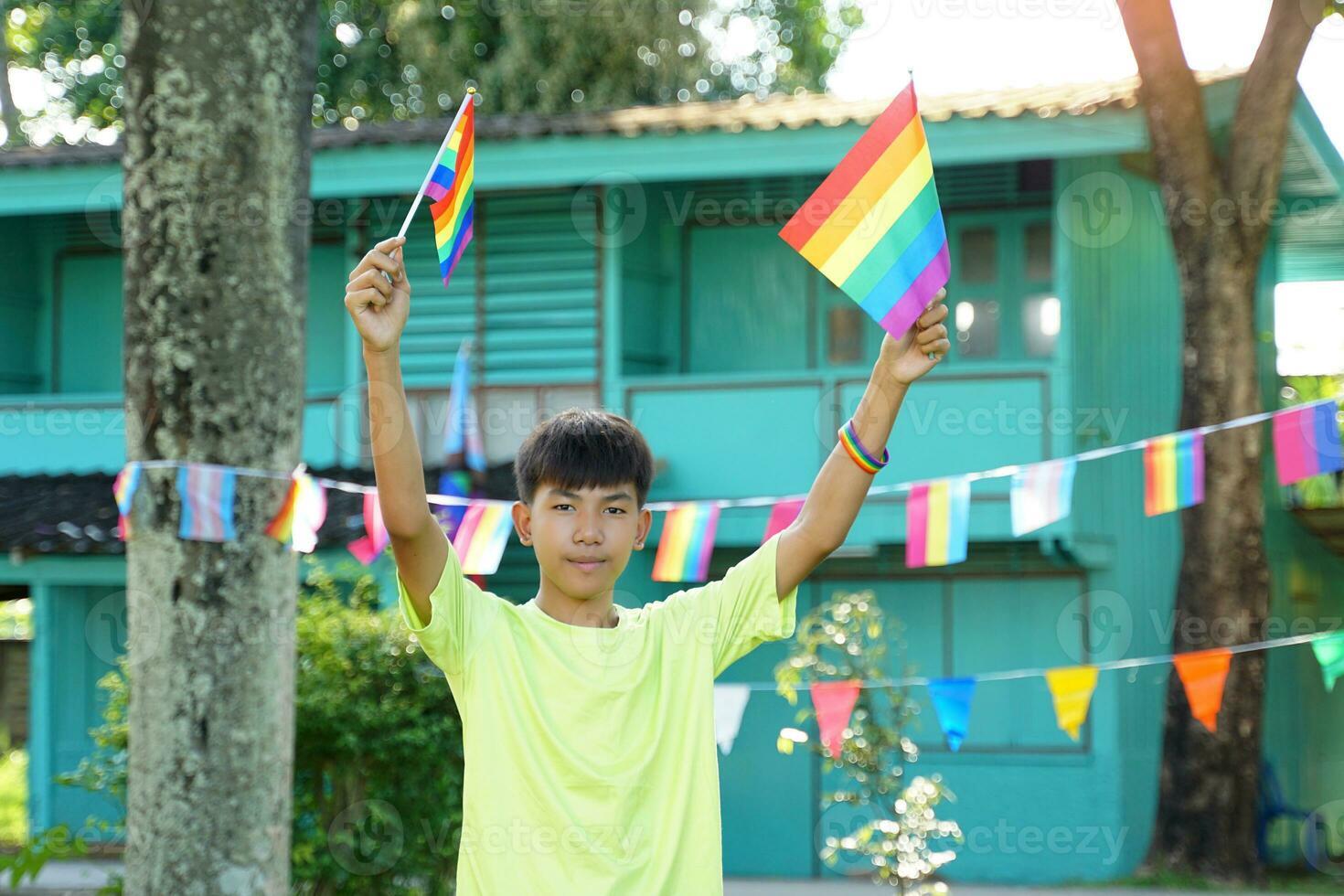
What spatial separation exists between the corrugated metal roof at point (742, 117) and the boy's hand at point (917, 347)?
8.61 meters

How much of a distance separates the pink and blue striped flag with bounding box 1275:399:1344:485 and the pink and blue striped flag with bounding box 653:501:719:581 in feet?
7.70

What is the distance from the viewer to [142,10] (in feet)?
17.0

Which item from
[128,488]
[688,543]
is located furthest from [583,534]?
[688,543]

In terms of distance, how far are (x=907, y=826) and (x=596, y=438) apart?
543 cm

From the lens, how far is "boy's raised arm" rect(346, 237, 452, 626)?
255 cm

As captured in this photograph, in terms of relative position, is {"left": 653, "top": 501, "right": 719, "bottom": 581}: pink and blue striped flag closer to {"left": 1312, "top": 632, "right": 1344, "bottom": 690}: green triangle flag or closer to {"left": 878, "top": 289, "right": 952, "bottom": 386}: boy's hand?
{"left": 1312, "top": 632, "right": 1344, "bottom": 690}: green triangle flag

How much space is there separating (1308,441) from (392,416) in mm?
4949

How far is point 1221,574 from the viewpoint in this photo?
418 inches

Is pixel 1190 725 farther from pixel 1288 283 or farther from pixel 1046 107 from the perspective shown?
pixel 1288 283

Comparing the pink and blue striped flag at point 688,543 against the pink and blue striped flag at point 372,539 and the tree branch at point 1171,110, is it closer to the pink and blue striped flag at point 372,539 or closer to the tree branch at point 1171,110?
the pink and blue striped flag at point 372,539

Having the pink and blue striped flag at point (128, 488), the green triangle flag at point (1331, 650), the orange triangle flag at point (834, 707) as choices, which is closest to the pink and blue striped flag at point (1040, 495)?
the orange triangle flag at point (834, 707)

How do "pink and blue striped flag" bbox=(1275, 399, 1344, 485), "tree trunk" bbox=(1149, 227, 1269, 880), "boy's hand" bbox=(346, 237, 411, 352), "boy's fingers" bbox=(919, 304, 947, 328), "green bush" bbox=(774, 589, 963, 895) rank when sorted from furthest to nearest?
"tree trunk" bbox=(1149, 227, 1269, 880) → "green bush" bbox=(774, 589, 963, 895) → "pink and blue striped flag" bbox=(1275, 399, 1344, 485) → "boy's fingers" bbox=(919, 304, 947, 328) → "boy's hand" bbox=(346, 237, 411, 352)

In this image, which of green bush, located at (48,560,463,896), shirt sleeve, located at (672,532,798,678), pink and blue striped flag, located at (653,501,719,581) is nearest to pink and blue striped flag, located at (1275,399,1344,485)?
pink and blue striped flag, located at (653,501,719,581)

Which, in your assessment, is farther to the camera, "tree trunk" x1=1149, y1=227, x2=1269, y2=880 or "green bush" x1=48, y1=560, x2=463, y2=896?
"tree trunk" x1=1149, y1=227, x2=1269, y2=880
